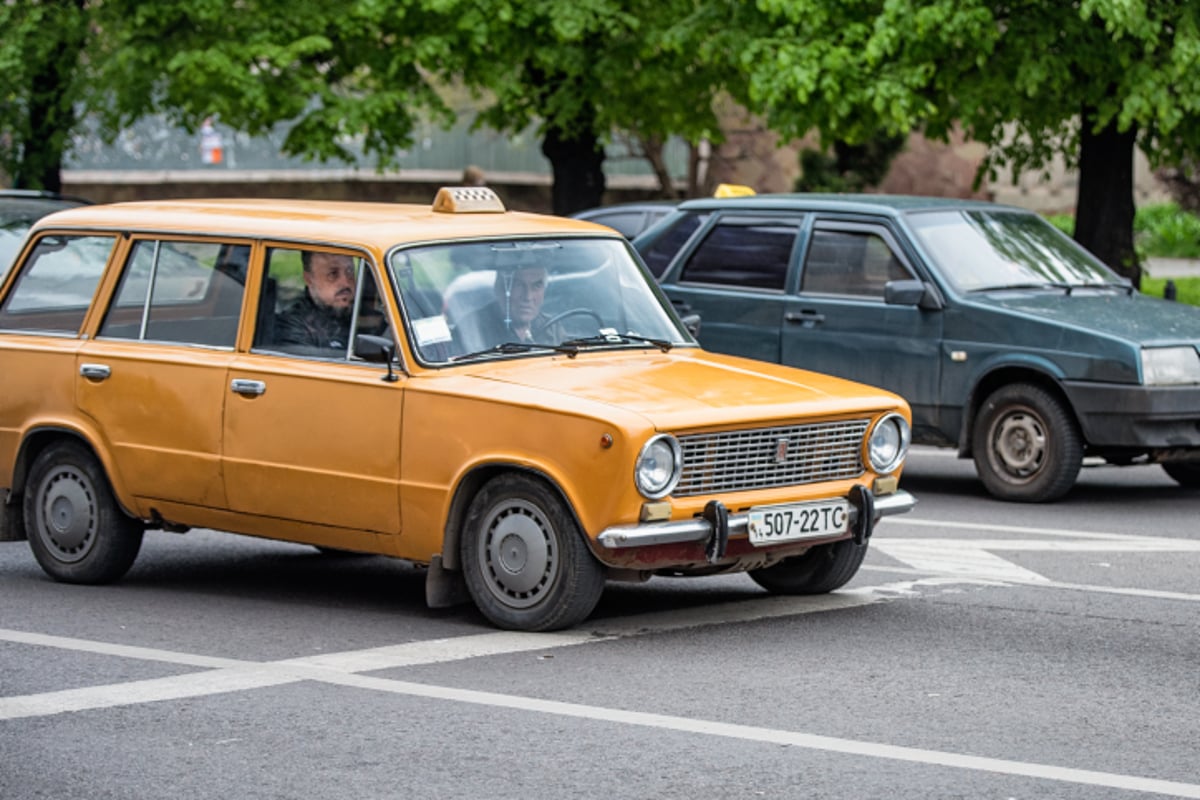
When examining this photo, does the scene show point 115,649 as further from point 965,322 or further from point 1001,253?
point 1001,253

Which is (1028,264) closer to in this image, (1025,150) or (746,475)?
(746,475)

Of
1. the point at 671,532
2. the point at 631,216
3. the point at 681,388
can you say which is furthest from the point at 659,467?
the point at 631,216

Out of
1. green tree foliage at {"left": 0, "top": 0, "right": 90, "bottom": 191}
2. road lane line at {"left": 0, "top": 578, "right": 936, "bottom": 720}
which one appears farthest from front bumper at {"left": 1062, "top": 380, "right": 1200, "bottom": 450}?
green tree foliage at {"left": 0, "top": 0, "right": 90, "bottom": 191}

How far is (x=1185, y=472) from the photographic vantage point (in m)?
13.8

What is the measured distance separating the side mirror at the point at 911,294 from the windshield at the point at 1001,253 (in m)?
0.19

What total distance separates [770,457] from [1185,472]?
6245 millimetres

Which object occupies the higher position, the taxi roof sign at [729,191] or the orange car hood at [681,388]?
the taxi roof sign at [729,191]

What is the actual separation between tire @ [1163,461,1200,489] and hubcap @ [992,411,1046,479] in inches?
53.3

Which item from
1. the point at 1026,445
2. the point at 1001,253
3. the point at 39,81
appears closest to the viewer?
the point at 1026,445

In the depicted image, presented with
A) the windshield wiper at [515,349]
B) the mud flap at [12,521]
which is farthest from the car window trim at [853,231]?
the mud flap at [12,521]

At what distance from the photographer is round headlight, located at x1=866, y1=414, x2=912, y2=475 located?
28.8 ft

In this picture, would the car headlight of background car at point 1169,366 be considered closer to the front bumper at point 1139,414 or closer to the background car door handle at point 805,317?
the front bumper at point 1139,414

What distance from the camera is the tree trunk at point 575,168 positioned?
28.3 metres

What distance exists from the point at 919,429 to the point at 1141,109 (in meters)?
6.22
